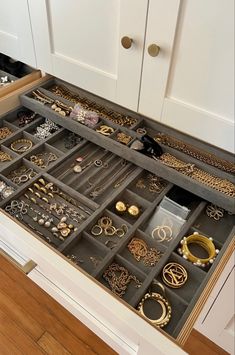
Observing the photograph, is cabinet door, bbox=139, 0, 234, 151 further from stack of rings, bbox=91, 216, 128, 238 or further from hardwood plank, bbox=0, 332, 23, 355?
hardwood plank, bbox=0, 332, 23, 355

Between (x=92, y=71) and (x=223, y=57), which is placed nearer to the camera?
(x=223, y=57)

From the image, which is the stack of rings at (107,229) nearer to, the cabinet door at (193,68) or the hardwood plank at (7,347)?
the cabinet door at (193,68)

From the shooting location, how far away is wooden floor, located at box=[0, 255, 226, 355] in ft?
3.64

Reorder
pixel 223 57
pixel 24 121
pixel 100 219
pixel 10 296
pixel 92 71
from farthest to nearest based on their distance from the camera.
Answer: pixel 10 296, pixel 24 121, pixel 92 71, pixel 100 219, pixel 223 57

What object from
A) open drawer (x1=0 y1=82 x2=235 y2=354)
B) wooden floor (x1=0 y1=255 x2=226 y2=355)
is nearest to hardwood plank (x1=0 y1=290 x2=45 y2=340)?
wooden floor (x1=0 y1=255 x2=226 y2=355)

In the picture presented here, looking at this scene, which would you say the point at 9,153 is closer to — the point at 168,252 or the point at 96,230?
the point at 96,230

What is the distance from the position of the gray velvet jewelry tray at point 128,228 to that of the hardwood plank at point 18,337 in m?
0.58

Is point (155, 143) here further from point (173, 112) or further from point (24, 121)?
point (24, 121)

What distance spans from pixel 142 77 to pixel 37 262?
0.55m

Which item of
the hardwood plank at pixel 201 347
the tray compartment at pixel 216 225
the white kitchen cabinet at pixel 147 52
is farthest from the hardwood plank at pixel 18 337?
the white kitchen cabinet at pixel 147 52

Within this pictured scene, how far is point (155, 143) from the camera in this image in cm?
90

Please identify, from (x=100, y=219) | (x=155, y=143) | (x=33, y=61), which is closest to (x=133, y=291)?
(x=100, y=219)

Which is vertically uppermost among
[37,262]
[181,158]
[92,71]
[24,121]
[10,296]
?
[92,71]

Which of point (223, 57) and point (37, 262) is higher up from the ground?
point (223, 57)
